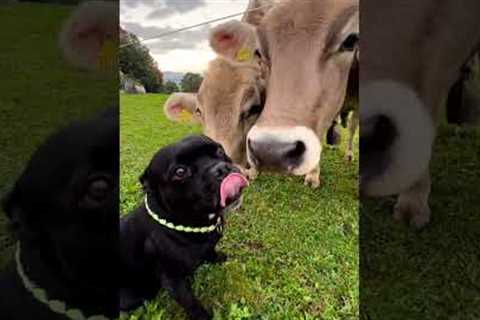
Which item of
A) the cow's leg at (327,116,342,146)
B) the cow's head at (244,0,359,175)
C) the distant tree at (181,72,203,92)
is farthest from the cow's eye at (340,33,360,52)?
the distant tree at (181,72,203,92)

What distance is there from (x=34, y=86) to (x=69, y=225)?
0.70ft

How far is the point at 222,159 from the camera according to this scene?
112 cm

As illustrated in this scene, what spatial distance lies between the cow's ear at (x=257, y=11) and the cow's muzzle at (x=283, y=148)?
0.16 meters

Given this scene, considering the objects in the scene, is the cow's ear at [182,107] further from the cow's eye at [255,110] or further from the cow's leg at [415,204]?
the cow's leg at [415,204]

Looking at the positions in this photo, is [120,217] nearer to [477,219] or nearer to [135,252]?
[135,252]

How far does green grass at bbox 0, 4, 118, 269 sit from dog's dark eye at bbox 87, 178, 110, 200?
0.11 meters

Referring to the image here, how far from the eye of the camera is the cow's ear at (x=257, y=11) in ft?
3.84

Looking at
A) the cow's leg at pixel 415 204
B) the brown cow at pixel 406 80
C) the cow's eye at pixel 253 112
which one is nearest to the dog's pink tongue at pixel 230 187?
the cow's eye at pixel 253 112

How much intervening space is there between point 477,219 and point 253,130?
57cm

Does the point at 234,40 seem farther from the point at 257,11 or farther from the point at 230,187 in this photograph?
the point at 230,187

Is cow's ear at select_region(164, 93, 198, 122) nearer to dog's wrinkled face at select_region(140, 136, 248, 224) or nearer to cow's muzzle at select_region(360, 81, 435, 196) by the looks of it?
dog's wrinkled face at select_region(140, 136, 248, 224)

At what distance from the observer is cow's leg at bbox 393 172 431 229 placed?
52.7 inches

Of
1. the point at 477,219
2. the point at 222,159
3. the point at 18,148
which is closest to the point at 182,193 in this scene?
the point at 222,159

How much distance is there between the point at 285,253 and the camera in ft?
4.10
